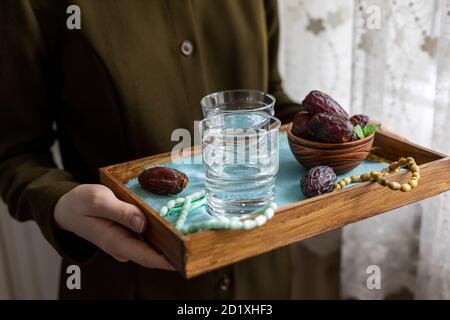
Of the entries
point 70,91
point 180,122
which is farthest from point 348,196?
point 70,91

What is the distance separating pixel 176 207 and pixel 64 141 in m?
0.33

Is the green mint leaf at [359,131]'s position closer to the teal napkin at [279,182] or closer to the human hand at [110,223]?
the teal napkin at [279,182]

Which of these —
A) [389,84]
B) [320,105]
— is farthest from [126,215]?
[389,84]

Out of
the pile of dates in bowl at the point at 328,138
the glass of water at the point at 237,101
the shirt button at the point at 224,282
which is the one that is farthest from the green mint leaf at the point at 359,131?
the shirt button at the point at 224,282

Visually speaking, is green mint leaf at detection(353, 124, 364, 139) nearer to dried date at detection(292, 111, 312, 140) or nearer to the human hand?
dried date at detection(292, 111, 312, 140)

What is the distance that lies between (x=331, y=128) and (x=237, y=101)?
5.8 inches

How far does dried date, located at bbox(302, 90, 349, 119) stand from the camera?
74cm

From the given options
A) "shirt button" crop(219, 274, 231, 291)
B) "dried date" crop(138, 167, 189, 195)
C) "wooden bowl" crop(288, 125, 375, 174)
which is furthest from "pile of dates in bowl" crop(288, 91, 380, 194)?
"shirt button" crop(219, 274, 231, 291)

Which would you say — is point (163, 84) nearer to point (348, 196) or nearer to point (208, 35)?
point (208, 35)

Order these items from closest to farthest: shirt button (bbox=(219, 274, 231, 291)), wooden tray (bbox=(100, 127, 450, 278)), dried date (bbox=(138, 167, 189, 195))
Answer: wooden tray (bbox=(100, 127, 450, 278))
dried date (bbox=(138, 167, 189, 195))
shirt button (bbox=(219, 274, 231, 291))

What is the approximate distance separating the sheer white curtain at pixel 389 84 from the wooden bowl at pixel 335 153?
0.65ft

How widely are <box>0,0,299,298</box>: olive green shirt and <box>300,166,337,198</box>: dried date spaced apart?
0.89ft

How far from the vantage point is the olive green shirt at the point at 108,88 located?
0.81m

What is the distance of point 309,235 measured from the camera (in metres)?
0.65
